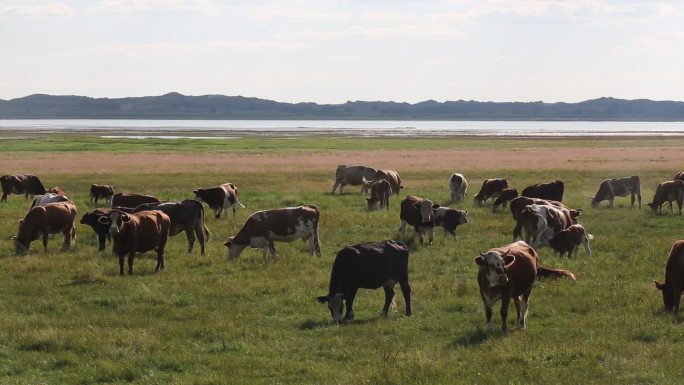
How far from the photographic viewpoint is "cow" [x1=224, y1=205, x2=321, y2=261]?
20.7 m

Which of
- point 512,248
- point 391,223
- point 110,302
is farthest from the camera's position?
point 391,223

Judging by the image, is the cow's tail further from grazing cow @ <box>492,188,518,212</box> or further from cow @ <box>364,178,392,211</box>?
cow @ <box>364,178,392,211</box>

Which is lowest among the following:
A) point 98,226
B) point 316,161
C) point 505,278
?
point 316,161

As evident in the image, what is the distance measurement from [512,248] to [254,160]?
50665 millimetres

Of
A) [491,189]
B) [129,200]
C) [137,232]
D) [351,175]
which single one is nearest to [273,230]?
[137,232]

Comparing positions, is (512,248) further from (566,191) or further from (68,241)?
(566,191)

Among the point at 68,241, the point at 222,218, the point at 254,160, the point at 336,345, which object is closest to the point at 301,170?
the point at 254,160

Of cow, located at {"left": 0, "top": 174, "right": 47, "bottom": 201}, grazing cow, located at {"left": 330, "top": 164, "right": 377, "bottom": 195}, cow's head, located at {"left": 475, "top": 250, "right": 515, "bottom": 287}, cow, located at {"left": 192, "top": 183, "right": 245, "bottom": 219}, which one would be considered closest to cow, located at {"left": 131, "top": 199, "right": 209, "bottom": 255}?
cow, located at {"left": 192, "top": 183, "right": 245, "bottom": 219}

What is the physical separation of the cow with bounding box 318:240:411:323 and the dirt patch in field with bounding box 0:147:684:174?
37804 millimetres

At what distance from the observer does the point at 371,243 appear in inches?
594

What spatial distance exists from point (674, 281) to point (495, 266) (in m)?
3.44

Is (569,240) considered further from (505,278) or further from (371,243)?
(505,278)

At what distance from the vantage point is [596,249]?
2200 cm

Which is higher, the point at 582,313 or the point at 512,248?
the point at 512,248
